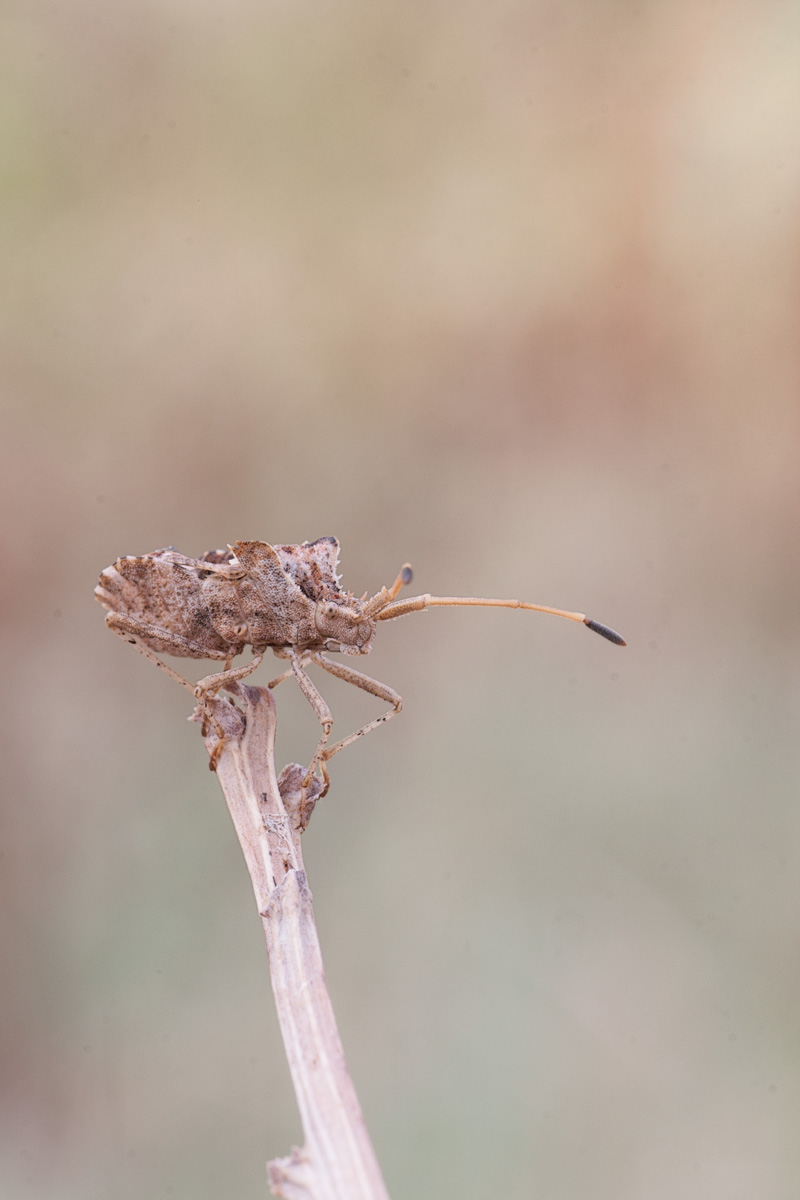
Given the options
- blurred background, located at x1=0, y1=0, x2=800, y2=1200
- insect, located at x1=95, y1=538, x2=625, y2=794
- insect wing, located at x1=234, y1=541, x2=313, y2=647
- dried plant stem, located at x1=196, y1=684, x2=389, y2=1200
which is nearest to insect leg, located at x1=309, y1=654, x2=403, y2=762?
insect, located at x1=95, y1=538, x2=625, y2=794

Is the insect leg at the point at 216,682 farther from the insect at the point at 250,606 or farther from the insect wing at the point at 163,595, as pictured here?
the insect wing at the point at 163,595

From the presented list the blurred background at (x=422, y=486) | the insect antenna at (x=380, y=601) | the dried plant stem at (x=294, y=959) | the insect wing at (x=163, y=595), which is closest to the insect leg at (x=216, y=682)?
the dried plant stem at (x=294, y=959)

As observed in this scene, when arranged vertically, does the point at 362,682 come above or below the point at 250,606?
below

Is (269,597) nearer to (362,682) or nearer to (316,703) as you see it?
(316,703)

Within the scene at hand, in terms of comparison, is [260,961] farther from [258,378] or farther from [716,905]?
[258,378]

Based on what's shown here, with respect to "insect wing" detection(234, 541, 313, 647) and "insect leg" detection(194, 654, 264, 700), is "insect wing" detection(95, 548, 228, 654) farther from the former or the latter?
"insect leg" detection(194, 654, 264, 700)

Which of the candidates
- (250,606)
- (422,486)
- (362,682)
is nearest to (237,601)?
(250,606)
